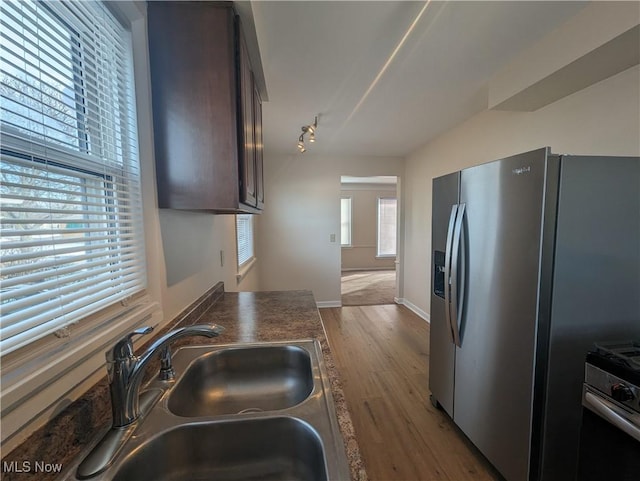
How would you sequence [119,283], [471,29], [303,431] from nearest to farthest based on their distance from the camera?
[303,431]
[119,283]
[471,29]

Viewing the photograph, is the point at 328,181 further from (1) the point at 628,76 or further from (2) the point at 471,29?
(1) the point at 628,76

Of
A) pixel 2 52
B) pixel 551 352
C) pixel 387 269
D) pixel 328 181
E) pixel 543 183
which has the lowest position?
pixel 387 269

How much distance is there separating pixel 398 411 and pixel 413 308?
7.56 feet

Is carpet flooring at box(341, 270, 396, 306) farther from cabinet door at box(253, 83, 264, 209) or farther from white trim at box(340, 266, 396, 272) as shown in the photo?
cabinet door at box(253, 83, 264, 209)

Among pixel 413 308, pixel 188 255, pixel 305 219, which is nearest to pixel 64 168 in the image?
pixel 188 255

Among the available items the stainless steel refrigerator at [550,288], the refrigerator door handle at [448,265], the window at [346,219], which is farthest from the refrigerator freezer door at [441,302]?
the window at [346,219]

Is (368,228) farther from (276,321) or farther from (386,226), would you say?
(276,321)

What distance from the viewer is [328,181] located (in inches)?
167

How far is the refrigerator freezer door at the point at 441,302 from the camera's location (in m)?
1.79

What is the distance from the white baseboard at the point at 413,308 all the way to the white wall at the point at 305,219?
1120 mm

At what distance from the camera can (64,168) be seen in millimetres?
750

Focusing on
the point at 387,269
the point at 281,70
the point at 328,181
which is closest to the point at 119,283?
the point at 281,70

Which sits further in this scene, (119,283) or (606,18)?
(606,18)

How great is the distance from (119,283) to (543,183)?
1.72 meters
